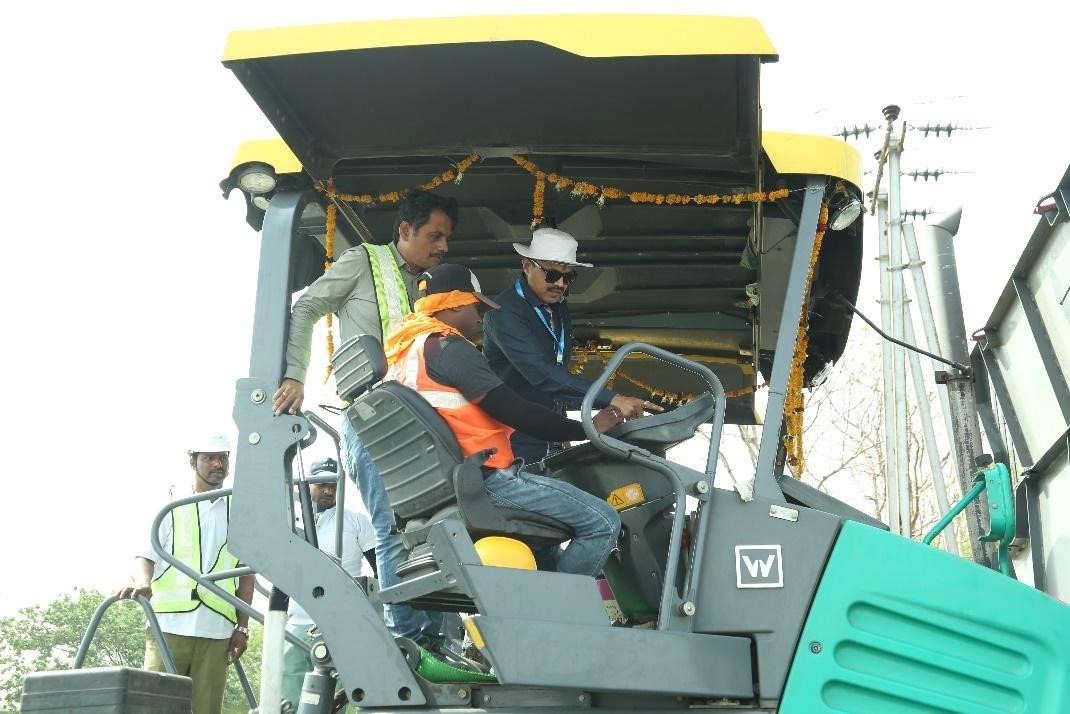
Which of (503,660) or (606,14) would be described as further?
(606,14)

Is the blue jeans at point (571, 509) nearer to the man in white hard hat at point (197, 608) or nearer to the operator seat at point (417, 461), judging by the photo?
the operator seat at point (417, 461)

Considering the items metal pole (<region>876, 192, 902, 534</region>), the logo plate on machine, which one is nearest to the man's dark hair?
the logo plate on machine

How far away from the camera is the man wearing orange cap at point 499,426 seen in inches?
143

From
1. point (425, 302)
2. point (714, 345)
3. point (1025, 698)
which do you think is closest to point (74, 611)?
point (714, 345)

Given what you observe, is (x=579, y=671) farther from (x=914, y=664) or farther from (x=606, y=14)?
(x=606, y=14)

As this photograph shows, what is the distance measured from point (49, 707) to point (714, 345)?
3307 millimetres

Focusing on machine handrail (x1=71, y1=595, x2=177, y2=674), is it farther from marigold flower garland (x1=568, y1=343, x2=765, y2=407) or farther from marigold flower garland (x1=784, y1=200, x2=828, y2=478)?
marigold flower garland (x1=784, y1=200, x2=828, y2=478)

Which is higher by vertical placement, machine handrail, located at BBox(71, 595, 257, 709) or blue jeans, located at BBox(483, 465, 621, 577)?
blue jeans, located at BBox(483, 465, 621, 577)

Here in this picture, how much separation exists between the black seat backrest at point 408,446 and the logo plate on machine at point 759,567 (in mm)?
877

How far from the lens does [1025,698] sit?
11.4 ft

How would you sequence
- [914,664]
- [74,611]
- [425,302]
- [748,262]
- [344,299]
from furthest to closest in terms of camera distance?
[74,611], [748,262], [344,299], [425,302], [914,664]

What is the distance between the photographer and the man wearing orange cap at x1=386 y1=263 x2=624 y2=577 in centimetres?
363

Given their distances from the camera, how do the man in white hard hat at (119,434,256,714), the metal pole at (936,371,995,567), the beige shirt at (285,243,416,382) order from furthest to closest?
the man in white hard hat at (119,434,256,714) → the metal pole at (936,371,995,567) → the beige shirt at (285,243,416,382)

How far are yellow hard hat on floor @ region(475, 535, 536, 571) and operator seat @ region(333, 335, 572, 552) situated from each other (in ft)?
0.21
